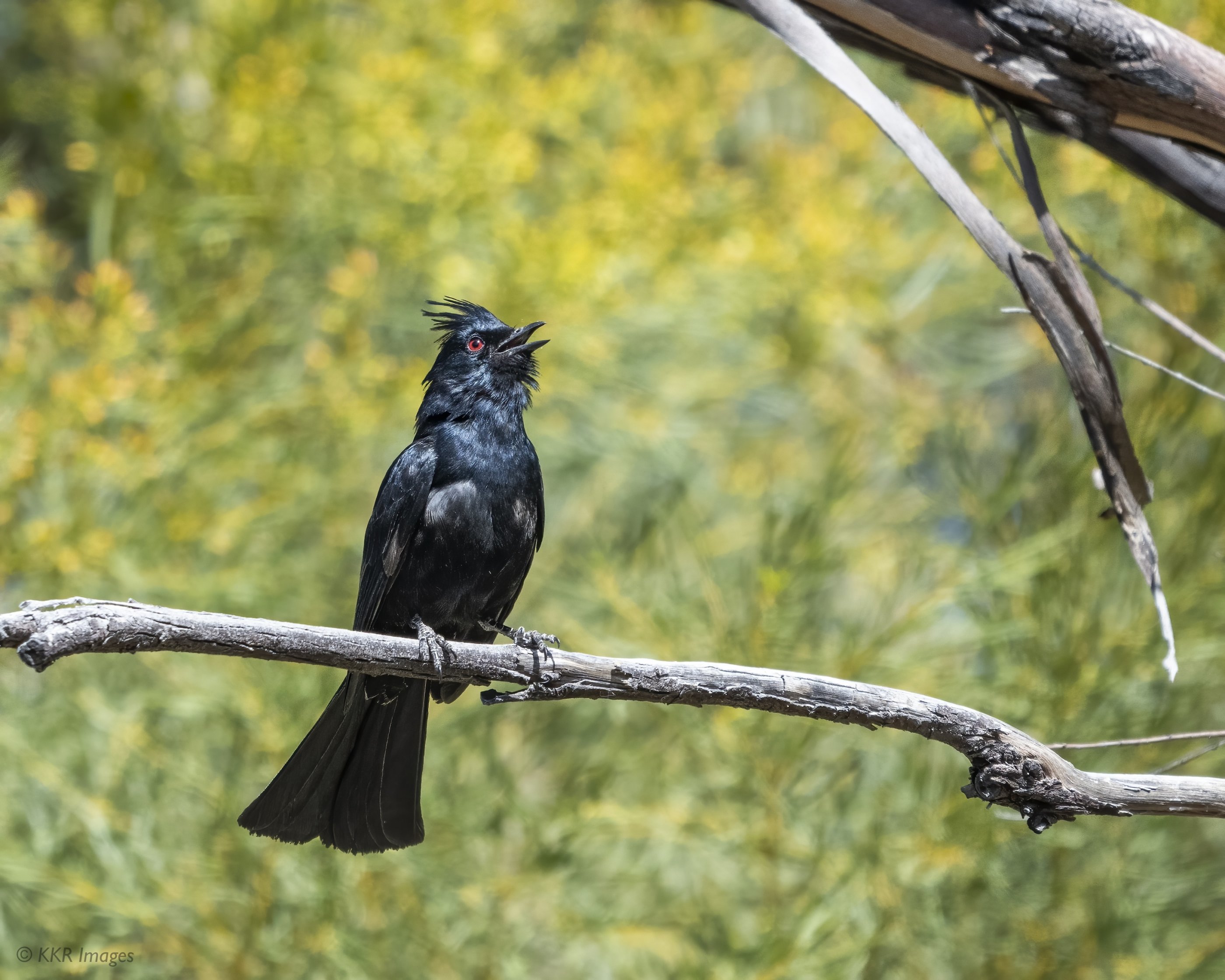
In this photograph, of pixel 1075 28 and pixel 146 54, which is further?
pixel 146 54

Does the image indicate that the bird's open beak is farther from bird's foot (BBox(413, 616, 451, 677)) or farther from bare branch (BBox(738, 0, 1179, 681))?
bare branch (BBox(738, 0, 1179, 681))

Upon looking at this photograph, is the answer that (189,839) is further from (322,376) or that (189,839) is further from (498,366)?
(498,366)

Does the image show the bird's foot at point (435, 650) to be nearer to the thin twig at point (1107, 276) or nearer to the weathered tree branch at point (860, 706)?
the weathered tree branch at point (860, 706)

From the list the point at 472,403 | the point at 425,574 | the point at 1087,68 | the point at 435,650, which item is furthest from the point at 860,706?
the point at 472,403

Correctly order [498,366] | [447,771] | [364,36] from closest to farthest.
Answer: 1. [498,366]
2. [447,771]
3. [364,36]

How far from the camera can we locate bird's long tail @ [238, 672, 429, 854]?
2.55 m

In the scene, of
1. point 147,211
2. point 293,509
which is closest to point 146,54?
point 147,211

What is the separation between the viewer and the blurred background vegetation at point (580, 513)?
12.9 ft

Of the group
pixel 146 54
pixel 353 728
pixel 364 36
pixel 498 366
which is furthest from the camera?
pixel 364 36

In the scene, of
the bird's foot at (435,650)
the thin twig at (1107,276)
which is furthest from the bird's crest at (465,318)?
the thin twig at (1107,276)

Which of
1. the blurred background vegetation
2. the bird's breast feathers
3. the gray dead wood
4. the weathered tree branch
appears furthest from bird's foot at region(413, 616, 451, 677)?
the blurred background vegetation

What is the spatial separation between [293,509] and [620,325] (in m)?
1.48

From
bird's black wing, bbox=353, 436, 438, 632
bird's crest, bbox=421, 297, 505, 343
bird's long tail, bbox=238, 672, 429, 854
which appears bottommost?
bird's long tail, bbox=238, 672, 429, 854

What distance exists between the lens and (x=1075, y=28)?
2.04 metres
